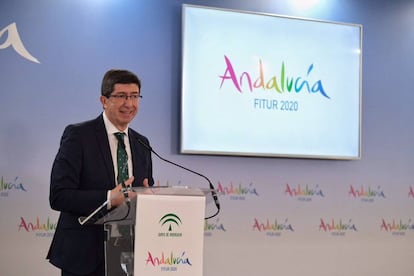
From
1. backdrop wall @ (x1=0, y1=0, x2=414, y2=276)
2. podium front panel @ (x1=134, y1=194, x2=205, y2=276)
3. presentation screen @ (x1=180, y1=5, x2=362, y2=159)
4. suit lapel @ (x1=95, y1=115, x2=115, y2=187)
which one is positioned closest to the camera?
podium front panel @ (x1=134, y1=194, x2=205, y2=276)

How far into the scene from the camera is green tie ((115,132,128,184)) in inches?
88.0

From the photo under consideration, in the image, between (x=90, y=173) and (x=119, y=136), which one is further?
(x=119, y=136)

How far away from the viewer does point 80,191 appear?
2.08m

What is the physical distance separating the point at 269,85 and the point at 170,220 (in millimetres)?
2056

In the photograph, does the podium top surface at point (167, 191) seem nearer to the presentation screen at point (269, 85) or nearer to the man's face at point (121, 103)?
the man's face at point (121, 103)

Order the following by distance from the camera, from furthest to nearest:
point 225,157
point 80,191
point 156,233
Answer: point 225,157 < point 80,191 < point 156,233

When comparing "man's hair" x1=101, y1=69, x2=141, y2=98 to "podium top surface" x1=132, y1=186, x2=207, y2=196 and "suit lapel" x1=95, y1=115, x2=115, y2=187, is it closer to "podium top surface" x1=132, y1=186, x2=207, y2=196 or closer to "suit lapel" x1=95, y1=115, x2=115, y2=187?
"suit lapel" x1=95, y1=115, x2=115, y2=187

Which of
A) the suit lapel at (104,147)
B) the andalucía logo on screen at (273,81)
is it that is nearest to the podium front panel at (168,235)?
the suit lapel at (104,147)

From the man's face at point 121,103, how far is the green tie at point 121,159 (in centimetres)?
7

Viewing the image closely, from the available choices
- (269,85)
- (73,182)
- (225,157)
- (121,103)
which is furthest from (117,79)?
(269,85)

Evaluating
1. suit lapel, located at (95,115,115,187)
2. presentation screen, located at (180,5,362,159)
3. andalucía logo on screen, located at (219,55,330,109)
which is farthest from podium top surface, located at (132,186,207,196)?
andalucía logo on screen, located at (219,55,330,109)

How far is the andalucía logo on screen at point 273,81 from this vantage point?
3594mm

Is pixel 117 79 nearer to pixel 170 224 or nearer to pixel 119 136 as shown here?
pixel 119 136

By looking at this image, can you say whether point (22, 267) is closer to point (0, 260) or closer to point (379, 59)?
point (0, 260)
